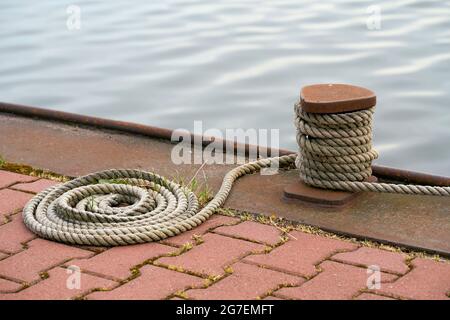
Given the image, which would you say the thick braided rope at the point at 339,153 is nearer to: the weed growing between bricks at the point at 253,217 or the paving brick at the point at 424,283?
the weed growing between bricks at the point at 253,217

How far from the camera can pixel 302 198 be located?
433 centimetres

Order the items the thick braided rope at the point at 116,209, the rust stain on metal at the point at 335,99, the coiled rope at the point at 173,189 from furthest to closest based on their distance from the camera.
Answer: the rust stain on metal at the point at 335,99 < the coiled rope at the point at 173,189 < the thick braided rope at the point at 116,209

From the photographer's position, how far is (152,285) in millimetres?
3518

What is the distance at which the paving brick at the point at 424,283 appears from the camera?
3426 millimetres

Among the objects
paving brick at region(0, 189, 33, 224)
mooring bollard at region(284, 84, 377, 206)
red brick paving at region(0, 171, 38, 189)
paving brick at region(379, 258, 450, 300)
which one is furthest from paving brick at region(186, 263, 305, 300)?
red brick paving at region(0, 171, 38, 189)

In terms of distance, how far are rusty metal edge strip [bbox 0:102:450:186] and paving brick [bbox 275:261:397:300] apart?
1040 mm

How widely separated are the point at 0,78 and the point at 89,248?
439cm

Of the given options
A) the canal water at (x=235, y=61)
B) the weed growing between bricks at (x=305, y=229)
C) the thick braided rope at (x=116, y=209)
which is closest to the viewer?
the weed growing between bricks at (x=305, y=229)

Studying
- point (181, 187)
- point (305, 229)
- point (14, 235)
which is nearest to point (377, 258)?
point (305, 229)

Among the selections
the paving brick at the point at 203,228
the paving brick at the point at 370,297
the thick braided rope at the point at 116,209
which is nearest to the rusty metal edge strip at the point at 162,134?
the thick braided rope at the point at 116,209

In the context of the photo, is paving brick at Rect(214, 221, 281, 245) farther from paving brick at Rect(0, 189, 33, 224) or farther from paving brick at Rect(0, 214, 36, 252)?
paving brick at Rect(0, 189, 33, 224)

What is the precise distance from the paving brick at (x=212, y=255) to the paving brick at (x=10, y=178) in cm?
111

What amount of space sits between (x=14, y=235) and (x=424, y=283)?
1.61 metres
